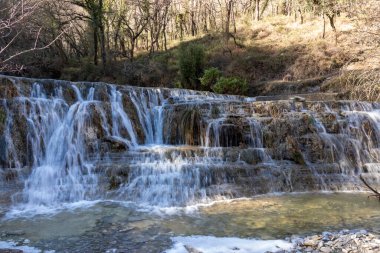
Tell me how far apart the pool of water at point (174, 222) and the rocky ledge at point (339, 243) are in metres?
0.43

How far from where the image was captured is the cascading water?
941 cm

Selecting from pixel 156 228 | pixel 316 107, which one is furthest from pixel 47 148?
pixel 316 107

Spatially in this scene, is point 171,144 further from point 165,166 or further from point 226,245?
point 226,245

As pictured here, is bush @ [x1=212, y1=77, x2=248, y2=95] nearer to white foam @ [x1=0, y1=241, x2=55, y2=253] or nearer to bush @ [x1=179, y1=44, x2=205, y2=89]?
bush @ [x1=179, y1=44, x2=205, y2=89]

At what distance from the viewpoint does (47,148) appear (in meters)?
11.0

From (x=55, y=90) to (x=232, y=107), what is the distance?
21.0 ft

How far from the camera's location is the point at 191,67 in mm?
23219

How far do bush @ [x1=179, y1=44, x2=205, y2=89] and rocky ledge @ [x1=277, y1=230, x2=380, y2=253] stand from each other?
58.6 feet

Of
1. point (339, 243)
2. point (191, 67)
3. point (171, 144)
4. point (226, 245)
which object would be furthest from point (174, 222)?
point (191, 67)

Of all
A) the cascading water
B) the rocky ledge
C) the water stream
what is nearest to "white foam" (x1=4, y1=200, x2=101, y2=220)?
the water stream

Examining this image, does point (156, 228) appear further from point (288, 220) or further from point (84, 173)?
point (84, 173)

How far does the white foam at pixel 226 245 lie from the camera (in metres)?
5.69

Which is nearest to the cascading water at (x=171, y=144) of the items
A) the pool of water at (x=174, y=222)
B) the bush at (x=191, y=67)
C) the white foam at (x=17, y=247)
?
the pool of water at (x=174, y=222)

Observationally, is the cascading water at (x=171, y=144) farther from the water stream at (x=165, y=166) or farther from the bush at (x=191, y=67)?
the bush at (x=191, y=67)
